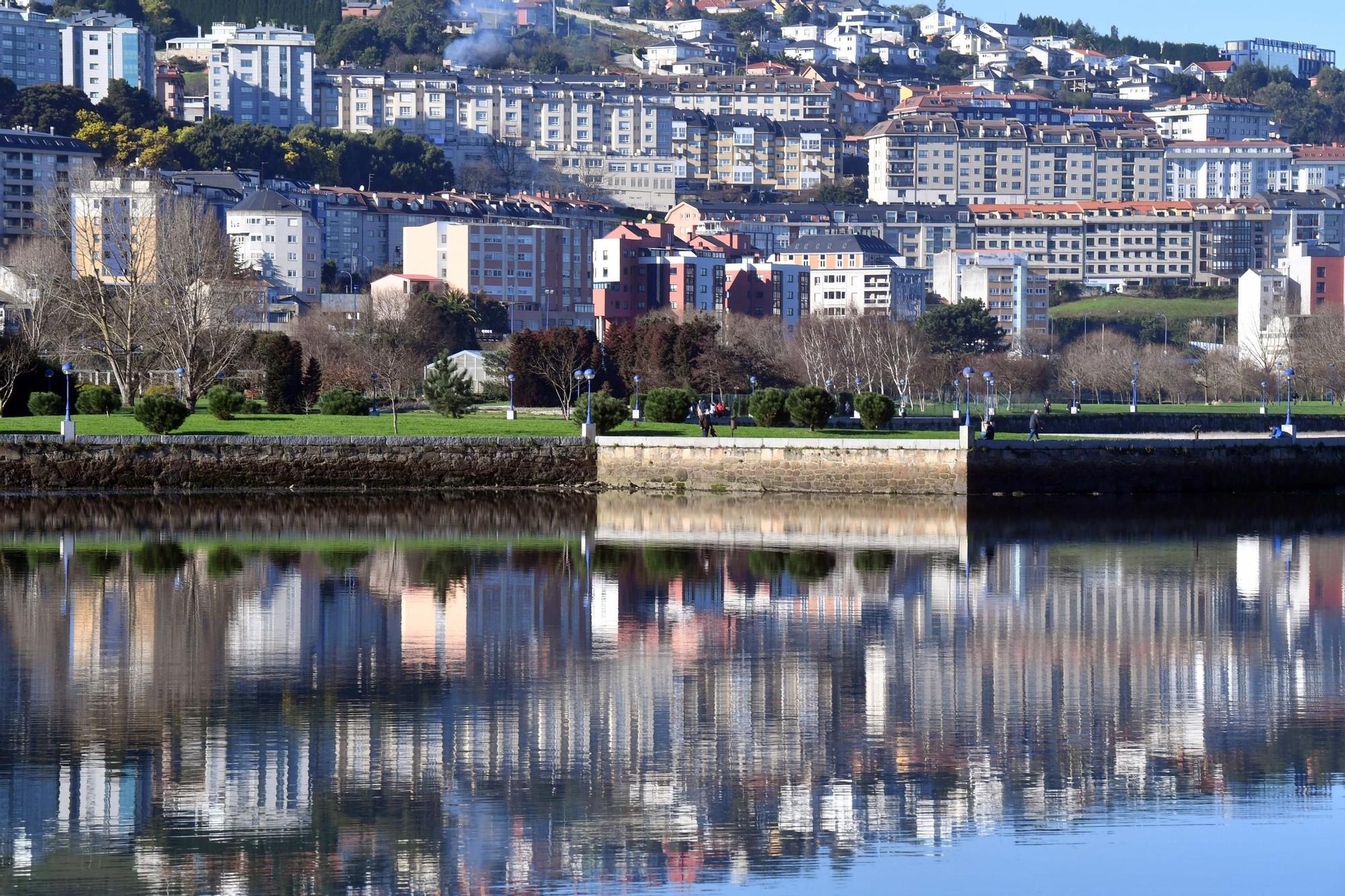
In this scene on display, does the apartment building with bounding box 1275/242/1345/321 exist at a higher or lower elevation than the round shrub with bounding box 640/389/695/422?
higher

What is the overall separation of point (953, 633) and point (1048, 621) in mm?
1396

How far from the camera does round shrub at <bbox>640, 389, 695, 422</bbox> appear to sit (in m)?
41.4

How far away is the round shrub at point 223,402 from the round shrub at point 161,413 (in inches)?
108

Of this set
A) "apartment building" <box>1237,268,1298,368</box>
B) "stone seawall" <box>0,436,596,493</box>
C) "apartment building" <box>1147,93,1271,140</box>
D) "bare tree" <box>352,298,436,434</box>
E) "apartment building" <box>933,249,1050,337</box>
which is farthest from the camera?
"apartment building" <box>1147,93,1271,140</box>

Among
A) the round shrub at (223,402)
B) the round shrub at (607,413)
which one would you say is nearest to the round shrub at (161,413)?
the round shrub at (223,402)

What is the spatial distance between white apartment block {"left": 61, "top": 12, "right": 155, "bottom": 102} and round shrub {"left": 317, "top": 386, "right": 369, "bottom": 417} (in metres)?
94.2

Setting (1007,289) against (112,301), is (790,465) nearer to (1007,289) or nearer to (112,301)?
(112,301)

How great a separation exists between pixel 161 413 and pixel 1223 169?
12945cm

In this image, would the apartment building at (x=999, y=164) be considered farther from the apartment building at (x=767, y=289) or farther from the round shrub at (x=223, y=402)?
the round shrub at (x=223, y=402)

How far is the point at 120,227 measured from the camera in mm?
89625

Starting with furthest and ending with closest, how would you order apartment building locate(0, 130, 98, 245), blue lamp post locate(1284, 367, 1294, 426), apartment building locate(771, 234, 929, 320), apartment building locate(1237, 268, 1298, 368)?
apartment building locate(771, 234, 929, 320) < apartment building locate(0, 130, 98, 245) < apartment building locate(1237, 268, 1298, 368) < blue lamp post locate(1284, 367, 1294, 426)

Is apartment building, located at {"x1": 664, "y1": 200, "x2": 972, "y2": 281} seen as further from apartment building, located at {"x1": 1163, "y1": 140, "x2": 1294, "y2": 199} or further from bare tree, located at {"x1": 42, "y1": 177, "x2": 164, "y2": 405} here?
bare tree, located at {"x1": 42, "y1": 177, "x2": 164, "y2": 405}

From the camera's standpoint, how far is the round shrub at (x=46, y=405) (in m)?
41.2

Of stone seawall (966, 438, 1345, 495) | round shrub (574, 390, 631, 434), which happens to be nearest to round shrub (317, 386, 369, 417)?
round shrub (574, 390, 631, 434)
